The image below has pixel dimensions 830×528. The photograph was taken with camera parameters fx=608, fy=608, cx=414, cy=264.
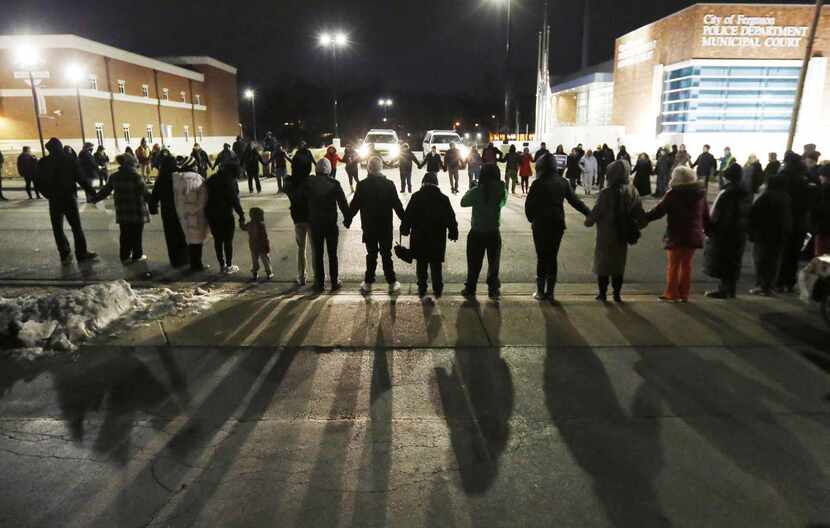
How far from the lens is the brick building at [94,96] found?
138ft

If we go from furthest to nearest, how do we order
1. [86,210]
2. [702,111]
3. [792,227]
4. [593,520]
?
1. [702,111]
2. [86,210]
3. [792,227]
4. [593,520]

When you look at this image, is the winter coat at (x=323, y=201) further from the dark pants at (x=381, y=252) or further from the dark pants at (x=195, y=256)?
the dark pants at (x=195, y=256)

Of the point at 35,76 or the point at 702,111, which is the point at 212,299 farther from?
the point at 702,111

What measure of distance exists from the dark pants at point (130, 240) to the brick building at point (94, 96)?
19.5 meters

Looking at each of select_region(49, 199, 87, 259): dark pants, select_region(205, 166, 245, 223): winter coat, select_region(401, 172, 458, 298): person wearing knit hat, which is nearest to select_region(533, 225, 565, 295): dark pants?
select_region(401, 172, 458, 298): person wearing knit hat

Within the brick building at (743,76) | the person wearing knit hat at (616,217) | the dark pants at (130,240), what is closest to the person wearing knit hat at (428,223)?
the person wearing knit hat at (616,217)

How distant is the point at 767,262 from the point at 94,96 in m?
48.4

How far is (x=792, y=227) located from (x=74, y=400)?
338 inches

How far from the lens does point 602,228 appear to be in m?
7.23

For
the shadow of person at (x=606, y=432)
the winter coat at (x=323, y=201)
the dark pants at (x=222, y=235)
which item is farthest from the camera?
the dark pants at (x=222, y=235)

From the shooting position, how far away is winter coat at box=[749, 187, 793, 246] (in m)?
7.75

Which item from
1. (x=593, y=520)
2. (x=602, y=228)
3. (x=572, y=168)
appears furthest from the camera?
(x=572, y=168)

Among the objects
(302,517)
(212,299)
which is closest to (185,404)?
(302,517)

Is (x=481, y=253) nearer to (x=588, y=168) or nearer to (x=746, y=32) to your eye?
(x=588, y=168)
